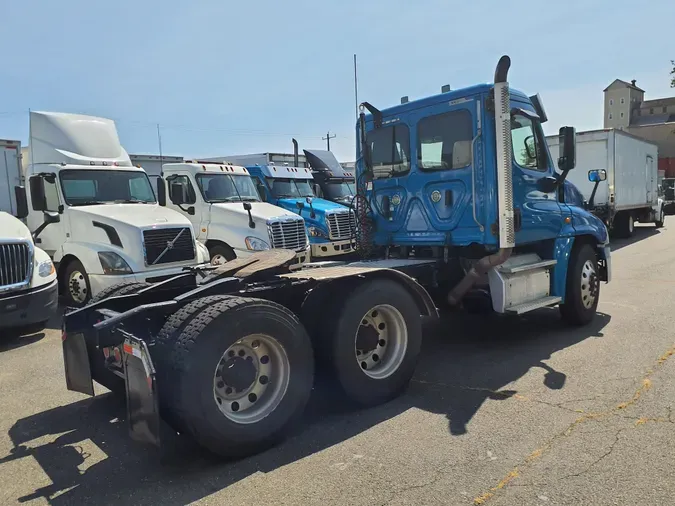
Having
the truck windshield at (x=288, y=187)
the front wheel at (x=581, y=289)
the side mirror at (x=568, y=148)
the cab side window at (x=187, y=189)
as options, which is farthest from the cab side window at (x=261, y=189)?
the side mirror at (x=568, y=148)

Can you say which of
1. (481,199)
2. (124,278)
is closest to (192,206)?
(124,278)

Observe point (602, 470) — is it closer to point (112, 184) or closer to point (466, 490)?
point (466, 490)

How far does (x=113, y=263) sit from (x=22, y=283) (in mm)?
1542

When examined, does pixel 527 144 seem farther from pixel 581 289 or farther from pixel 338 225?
pixel 338 225

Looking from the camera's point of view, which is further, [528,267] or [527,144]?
[527,144]

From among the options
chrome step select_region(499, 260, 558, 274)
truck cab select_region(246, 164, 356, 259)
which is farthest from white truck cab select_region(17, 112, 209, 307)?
chrome step select_region(499, 260, 558, 274)

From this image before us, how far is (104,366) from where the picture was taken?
14.7 feet

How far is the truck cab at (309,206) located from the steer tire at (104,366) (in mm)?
7458

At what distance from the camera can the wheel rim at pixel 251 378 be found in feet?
12.3

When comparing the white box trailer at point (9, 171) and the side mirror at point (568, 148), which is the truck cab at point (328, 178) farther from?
the side mirror at point (568, 148)

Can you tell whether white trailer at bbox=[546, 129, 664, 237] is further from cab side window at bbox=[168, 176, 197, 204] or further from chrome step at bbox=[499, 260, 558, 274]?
chrome step at bbox=[499, 260, 558, 274]

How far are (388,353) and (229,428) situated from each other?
178 cm

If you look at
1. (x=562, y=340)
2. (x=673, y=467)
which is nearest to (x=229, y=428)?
(x=673, y=467)

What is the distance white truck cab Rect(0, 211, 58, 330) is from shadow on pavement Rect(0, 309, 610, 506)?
2584 mm
